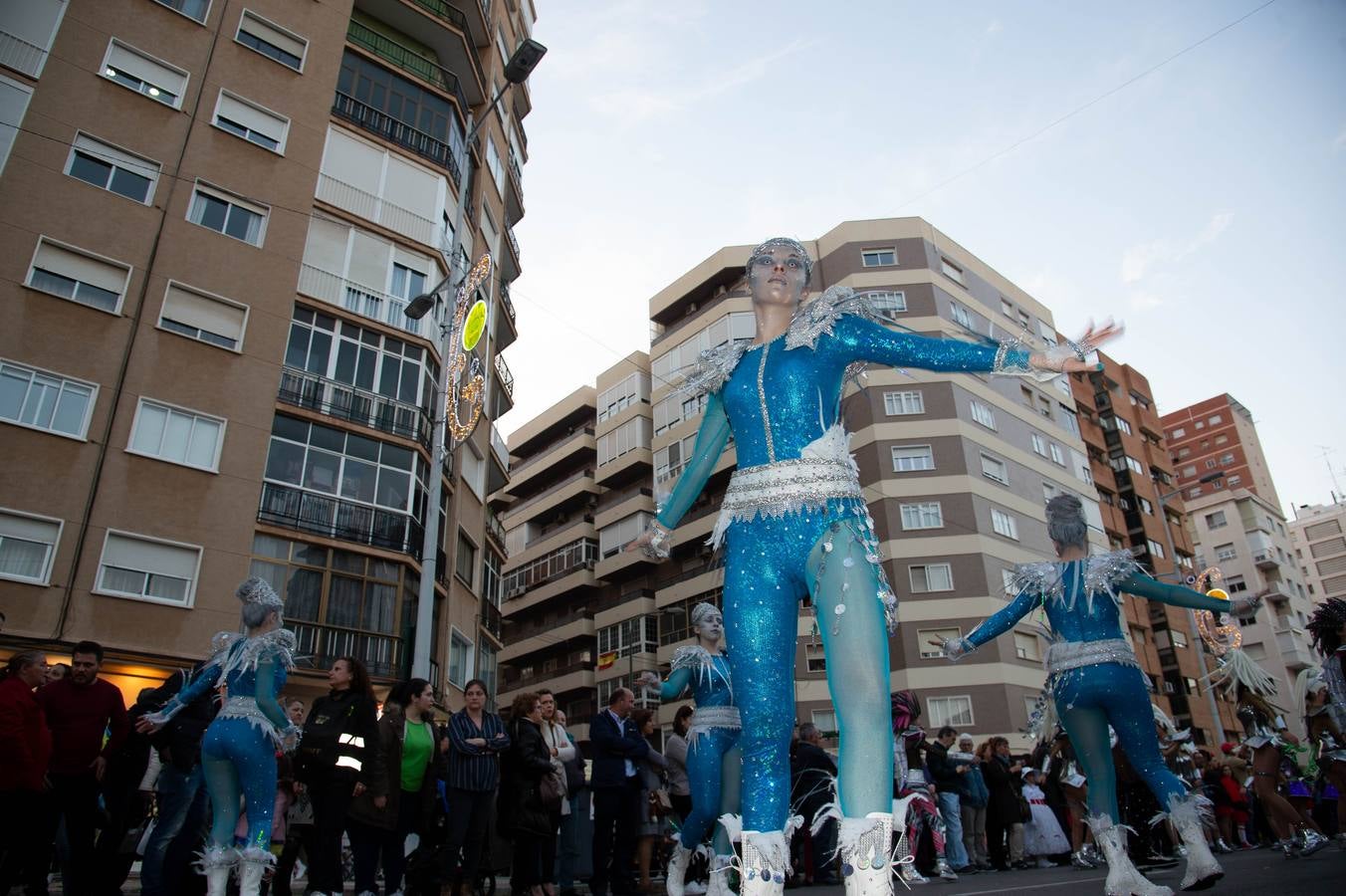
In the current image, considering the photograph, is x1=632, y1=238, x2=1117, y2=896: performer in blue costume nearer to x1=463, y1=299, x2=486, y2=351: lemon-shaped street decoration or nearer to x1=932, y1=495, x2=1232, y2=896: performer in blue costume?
x1=932, y1=495, x2=1232, y2=896: performer in blue costume

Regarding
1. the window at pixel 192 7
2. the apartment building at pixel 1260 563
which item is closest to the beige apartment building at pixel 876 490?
the window at pixel 192 7

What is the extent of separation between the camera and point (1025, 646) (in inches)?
1432

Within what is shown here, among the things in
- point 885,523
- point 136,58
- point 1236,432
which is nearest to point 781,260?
point 136,58

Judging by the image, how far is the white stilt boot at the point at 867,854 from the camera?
2.55 m

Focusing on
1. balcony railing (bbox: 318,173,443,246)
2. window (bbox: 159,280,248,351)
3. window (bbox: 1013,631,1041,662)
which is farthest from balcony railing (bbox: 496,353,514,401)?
window (bbox: 1013,631,1041,662)

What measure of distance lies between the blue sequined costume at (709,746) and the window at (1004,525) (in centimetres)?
3365

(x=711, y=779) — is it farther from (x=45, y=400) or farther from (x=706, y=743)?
(x=45, y=400)

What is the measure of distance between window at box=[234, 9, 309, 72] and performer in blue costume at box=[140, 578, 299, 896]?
778 inches

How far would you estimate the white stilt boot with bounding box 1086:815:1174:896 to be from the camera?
4.19m

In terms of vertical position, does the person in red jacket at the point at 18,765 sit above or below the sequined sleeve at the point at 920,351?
below

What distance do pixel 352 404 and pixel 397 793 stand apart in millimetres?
15459

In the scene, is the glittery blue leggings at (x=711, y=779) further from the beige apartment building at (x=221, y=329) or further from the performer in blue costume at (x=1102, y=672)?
the beige apartment building at (x=221, y=329)

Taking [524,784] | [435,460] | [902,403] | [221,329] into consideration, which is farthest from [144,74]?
[902,403]

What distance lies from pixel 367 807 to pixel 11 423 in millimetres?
13367
